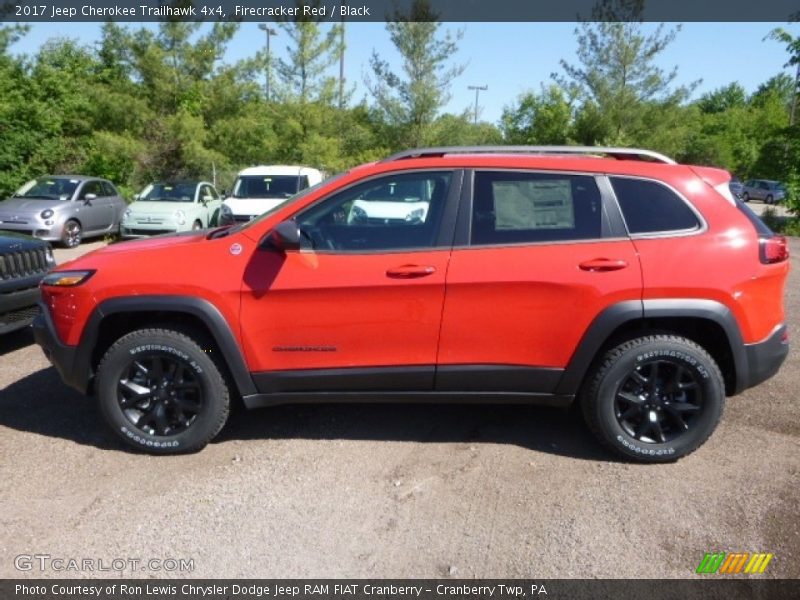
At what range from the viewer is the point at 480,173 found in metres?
3.78

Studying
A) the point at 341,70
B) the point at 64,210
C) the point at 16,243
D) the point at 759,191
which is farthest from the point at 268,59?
the point at 759,191

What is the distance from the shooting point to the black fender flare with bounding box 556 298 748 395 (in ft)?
11.8

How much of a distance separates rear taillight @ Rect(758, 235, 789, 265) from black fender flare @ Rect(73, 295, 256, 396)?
118 inches

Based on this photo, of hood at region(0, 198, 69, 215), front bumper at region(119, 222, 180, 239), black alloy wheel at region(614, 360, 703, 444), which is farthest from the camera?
front bumper at region(119, 222, 180, 239)

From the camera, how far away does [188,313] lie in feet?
12.4

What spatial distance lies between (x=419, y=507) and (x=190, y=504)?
118 centimetres

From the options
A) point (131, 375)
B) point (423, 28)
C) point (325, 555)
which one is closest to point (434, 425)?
point (325, 555)

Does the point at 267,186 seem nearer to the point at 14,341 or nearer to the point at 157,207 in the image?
the point at 157,207

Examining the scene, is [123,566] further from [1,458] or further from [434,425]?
[434,425]

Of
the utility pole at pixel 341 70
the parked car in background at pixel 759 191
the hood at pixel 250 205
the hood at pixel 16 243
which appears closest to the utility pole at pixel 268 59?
the utility pole at pixel 341 70

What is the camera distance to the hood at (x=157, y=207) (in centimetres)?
1339

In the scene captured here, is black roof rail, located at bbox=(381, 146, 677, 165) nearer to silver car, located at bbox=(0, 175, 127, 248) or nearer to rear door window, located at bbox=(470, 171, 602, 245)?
rear door window, located at bbox=(470, 171, 602, 245)

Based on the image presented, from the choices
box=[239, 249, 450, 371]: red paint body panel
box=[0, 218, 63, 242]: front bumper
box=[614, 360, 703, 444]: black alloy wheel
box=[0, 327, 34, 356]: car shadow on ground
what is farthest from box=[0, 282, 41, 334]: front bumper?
box=[0, 218, 63, 242]: front bumper

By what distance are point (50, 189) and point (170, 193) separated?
247cm
